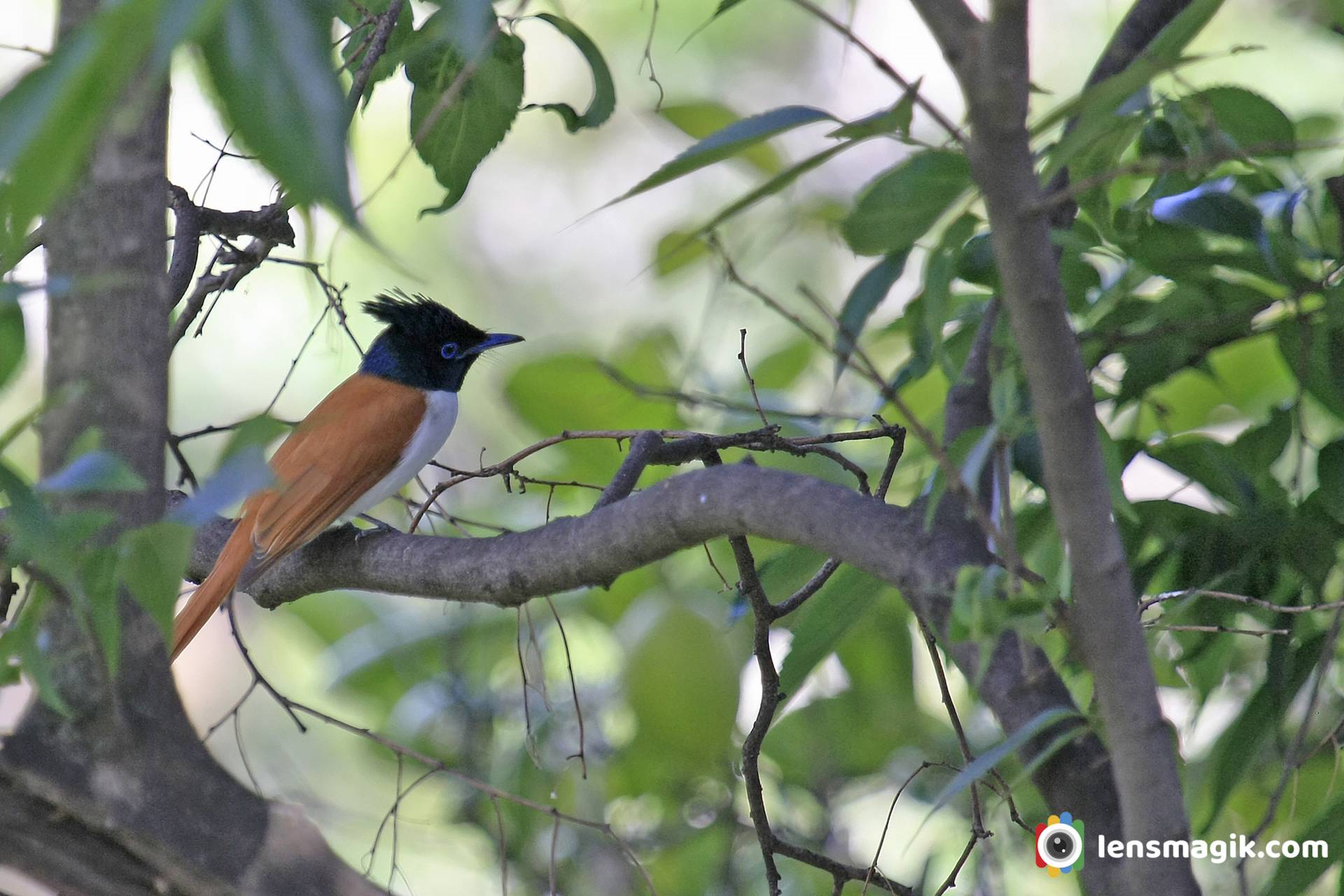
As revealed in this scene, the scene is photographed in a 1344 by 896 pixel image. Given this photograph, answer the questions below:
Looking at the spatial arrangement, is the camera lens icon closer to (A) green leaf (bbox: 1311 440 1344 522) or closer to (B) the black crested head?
(A) green leaf (bbox: 1311 440 1344 522)

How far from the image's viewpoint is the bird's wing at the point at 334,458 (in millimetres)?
2828

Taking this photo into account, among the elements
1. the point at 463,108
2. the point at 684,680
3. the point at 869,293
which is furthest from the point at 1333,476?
the point at 463,108

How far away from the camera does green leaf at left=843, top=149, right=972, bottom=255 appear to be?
1068 millimetres

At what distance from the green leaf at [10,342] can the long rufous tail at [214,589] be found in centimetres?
163

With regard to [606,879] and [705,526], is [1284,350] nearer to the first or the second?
[705,526]

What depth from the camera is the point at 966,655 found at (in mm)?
1132

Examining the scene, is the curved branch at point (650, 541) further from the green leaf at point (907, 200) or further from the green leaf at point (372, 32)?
the green leaf at point (372, 32)

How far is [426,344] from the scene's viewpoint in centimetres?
414

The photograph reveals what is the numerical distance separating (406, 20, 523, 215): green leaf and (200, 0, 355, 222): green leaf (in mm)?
1141

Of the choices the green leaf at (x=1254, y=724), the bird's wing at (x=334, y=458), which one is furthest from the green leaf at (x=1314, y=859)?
the bird's wing at (x=334, y=458)

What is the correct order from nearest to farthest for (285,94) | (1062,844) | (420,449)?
(285,94) < (1062,844) < (420,449)

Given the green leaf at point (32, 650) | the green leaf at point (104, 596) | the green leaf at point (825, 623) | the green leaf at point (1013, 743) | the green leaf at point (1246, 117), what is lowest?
the green leaf at point (32, 650)

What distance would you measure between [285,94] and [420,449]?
2.95 metres

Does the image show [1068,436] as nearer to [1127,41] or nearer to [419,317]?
[1127,41]
